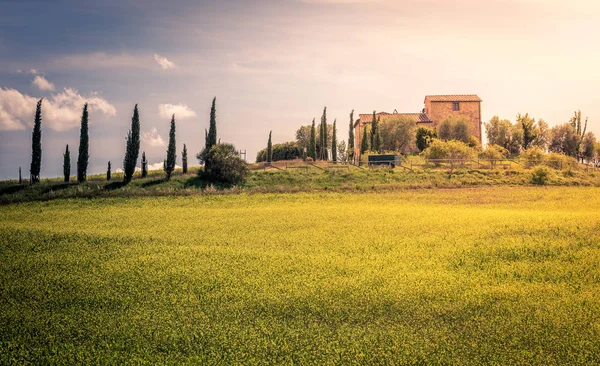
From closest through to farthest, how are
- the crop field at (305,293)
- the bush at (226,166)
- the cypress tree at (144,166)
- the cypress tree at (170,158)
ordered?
the crop field at (305,293), the bush at (226,166), the cypress tree at (170,158), the cypress tree at (144,166)

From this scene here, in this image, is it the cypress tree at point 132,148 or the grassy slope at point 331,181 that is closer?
the grassy slope at point 331,181

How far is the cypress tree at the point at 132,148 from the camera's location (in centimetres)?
5619

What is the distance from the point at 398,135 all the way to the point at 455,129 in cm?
1037

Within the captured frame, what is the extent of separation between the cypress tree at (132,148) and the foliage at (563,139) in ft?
269

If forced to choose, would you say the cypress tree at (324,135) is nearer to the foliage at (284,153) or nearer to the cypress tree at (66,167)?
the foliage at (284,153)

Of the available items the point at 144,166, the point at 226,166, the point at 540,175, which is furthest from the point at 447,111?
the point at 144,166

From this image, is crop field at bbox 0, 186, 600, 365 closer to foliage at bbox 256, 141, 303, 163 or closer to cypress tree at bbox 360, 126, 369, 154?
cypress tree at bbox 360, 126, 369, 154

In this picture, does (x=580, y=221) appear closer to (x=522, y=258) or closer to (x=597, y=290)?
(x=522, y=258)

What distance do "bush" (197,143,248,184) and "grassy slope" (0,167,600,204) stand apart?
1.25 m

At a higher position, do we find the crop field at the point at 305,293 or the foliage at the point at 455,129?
the foliage at the point at 455,129

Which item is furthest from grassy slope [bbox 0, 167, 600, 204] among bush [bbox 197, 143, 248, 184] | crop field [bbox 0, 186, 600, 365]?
crop field [bbox 0, 186, 600, 365]

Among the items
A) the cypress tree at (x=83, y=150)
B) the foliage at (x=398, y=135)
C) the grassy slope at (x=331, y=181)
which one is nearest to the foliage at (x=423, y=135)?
the foliage at (x=398, y=135)

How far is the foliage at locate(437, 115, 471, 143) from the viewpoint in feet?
281

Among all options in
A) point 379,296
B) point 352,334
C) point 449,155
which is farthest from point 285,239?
point 449,155
